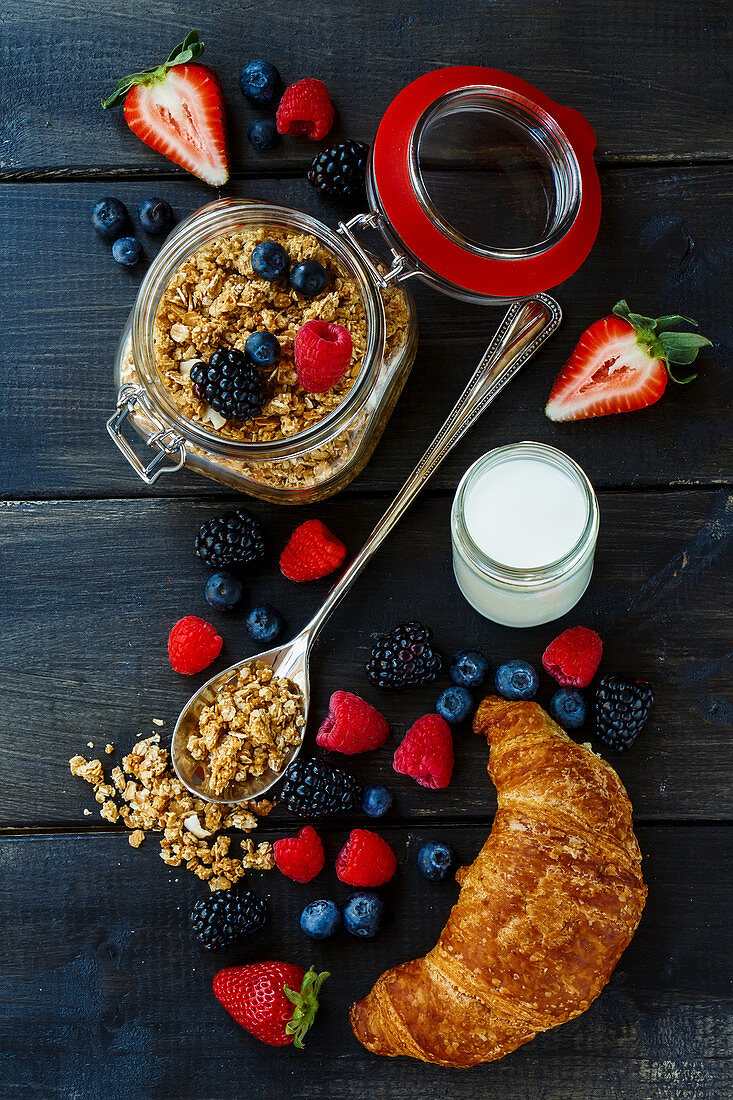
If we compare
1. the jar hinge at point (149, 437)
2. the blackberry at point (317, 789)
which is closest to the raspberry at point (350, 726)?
the blackberry at point (317, 789)

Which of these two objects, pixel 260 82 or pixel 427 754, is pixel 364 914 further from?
pixel 260 82

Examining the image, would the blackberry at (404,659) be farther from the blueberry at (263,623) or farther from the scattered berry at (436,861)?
the scattered berry at (436,861)

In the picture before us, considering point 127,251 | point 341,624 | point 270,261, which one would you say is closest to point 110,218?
point 127,251

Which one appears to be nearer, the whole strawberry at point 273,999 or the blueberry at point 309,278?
the blueberry at point 309,278

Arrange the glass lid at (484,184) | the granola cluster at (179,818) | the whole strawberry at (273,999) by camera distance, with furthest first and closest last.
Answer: the granola cluster at (179,818) < the whole strawberry at (273,999) < the glass lid at (484,184)

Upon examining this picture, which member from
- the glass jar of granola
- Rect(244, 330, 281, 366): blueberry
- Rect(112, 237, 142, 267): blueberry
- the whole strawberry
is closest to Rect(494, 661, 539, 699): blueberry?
the glass jar of granola

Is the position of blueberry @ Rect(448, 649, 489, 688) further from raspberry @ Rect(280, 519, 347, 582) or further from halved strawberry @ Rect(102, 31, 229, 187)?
halved strawberry @ Rect(102, 31, 229, 187)

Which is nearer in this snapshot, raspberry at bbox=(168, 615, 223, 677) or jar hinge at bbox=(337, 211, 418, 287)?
jar hinge at bbox=(337, 211, 418, 287)
